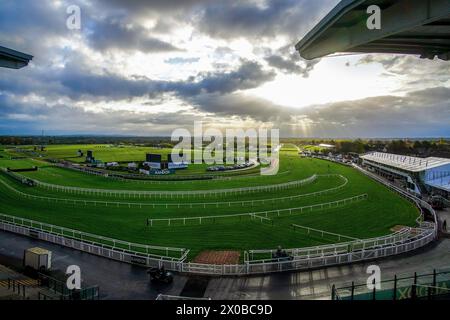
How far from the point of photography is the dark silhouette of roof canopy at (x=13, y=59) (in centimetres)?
1749

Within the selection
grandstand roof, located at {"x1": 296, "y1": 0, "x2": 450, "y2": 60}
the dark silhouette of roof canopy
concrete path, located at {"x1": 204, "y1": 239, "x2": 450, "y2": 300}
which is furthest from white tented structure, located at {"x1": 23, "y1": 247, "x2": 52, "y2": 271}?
grandstand roof, located at {"x1": 296, "y1": 0, "x2": 450, "y2": 60}

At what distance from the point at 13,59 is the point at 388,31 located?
1823cm

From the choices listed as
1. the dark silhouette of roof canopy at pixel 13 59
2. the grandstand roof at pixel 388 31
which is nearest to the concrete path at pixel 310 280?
the grandstand roof at pixel 388 31

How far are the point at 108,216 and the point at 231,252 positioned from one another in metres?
13.2

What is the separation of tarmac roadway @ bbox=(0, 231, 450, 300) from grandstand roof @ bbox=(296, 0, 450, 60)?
9.70 m

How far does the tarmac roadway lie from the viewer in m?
14.7

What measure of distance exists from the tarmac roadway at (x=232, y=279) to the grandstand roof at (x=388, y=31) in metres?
9.70

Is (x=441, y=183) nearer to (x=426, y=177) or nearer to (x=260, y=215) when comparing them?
(x=426, y=177)

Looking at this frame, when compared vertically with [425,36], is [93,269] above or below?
below

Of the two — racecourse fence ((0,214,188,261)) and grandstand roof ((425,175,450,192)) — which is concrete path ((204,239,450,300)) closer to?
racecourse fence ((0,214,188,261))
